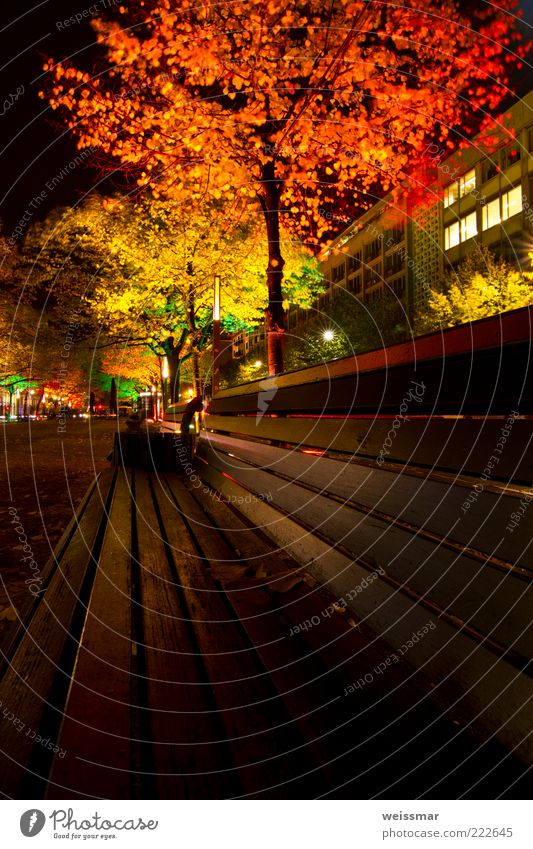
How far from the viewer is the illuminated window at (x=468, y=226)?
45.2m

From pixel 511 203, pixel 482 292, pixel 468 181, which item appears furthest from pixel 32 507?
pixel 468 181

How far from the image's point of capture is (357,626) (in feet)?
9.14

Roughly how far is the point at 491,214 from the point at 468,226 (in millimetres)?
3194

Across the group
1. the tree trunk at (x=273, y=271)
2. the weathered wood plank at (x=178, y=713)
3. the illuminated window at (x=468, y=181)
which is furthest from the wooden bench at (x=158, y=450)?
the illuminated window at (x=468, y=181)

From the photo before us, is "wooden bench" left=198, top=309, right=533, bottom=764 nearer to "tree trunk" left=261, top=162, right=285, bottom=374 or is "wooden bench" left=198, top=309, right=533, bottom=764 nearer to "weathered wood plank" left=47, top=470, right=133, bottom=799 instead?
"weathered wood plank" left=47, top=470, right=133, bottom=799

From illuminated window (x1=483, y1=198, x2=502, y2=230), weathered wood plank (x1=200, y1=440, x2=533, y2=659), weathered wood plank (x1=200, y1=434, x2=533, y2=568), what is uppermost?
illuminated window (x1=483, y1=198, x2=502, y2=230)

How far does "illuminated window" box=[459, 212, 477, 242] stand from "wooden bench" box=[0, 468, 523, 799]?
1882 inches

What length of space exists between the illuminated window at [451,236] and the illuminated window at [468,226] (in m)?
0.92

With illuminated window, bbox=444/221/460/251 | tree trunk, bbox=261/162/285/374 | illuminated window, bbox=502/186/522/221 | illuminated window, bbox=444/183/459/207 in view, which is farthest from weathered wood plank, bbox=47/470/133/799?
illuminated window, bbox=444/221/460/251

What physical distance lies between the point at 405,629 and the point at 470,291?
32783 mm

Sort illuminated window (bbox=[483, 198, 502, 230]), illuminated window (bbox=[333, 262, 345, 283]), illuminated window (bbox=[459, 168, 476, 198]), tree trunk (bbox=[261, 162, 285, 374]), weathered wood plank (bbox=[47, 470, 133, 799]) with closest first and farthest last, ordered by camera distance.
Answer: weathered wood plank (bbox=[47, 470, 133, 799]), tree trunk (bbox=[261, 162, 285, 374]), illuminated window (bbox=[483, 198, 502, 230]), illuminated window (bbox=[459, 168, 476, 198]), illuminated window (bbox=[333, 262, 345, 283])

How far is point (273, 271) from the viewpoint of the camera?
34.5 feet

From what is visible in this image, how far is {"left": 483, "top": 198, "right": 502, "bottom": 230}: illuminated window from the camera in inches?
1672
